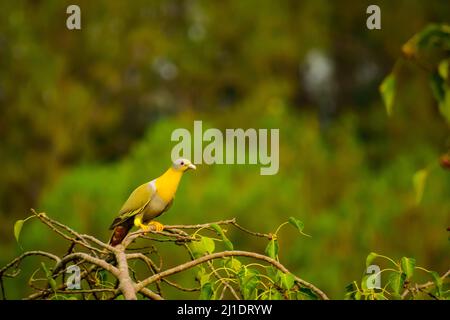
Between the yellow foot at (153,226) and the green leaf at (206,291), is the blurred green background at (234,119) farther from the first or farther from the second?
the green leaf at (206,291)

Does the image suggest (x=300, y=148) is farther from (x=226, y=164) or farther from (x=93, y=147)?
(x=93, y=147)

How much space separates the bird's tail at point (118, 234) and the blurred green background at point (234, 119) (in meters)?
5.32

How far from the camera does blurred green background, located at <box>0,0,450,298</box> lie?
32.3 ft

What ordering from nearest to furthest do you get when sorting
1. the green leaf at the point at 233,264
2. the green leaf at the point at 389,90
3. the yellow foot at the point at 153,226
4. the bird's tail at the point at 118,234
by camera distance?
the green leaf at the point at 389,90 → the green leaf at the point at 233,264 → the yellow foot at the point at 153,226 → the bird's tail at the point at 118,234

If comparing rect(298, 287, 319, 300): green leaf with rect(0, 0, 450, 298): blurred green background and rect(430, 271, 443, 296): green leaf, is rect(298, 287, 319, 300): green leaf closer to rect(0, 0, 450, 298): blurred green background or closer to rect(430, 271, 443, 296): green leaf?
rect(430, 271, 443, 296): green leaf

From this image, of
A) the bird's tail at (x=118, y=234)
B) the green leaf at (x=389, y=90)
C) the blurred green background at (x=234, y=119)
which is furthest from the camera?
the blurred green background at (x=234, y=119)

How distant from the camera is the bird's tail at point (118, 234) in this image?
7.47 ft

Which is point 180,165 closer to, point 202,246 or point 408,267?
point 202,246

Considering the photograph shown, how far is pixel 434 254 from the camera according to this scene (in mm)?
10266

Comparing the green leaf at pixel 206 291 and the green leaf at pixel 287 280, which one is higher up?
the green leaf at pixel 287 280

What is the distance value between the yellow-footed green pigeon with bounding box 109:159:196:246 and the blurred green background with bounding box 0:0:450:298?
17.5 ft

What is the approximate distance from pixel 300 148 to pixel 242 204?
3244mm

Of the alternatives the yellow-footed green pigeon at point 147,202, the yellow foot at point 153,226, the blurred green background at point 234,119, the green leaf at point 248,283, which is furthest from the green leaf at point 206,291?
the blurred green background at point 234,119

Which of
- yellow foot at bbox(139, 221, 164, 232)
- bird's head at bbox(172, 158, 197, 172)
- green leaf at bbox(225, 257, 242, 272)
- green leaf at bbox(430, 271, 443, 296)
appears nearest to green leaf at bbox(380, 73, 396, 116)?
green leaf at bbox(430, 271, 443, 296)
